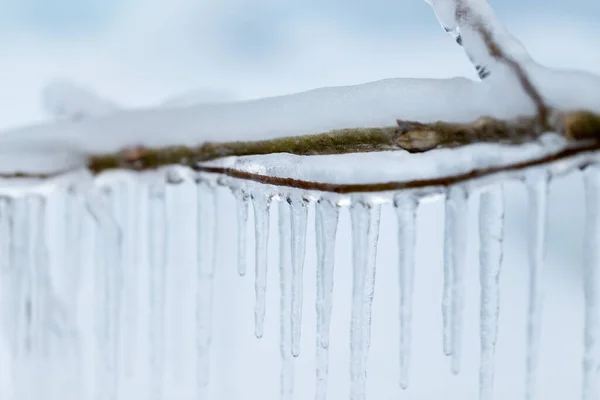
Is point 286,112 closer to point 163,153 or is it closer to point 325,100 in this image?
point 325,100

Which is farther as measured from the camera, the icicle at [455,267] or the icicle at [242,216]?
the icicle at [242,216]

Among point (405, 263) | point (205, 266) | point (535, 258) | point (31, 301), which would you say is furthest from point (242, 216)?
point (31, 301)

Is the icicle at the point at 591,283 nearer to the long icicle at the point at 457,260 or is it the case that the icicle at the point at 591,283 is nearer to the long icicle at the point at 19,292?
the long icicle at the point at 457,260

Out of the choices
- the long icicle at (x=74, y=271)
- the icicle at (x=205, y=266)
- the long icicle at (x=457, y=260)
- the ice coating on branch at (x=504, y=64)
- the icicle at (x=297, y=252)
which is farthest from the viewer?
the long icicle at (x=74, y=271)

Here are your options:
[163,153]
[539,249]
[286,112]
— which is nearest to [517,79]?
[539,249]

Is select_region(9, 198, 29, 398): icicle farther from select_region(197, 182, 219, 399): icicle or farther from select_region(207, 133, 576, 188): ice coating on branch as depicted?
select_region(207, 133, 576, 188): ice coating on branch

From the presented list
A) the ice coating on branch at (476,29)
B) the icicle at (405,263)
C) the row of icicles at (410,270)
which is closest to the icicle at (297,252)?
the row of icicles at (410,270)

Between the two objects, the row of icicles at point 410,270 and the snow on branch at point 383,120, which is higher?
the snow on branch at point 383,120
